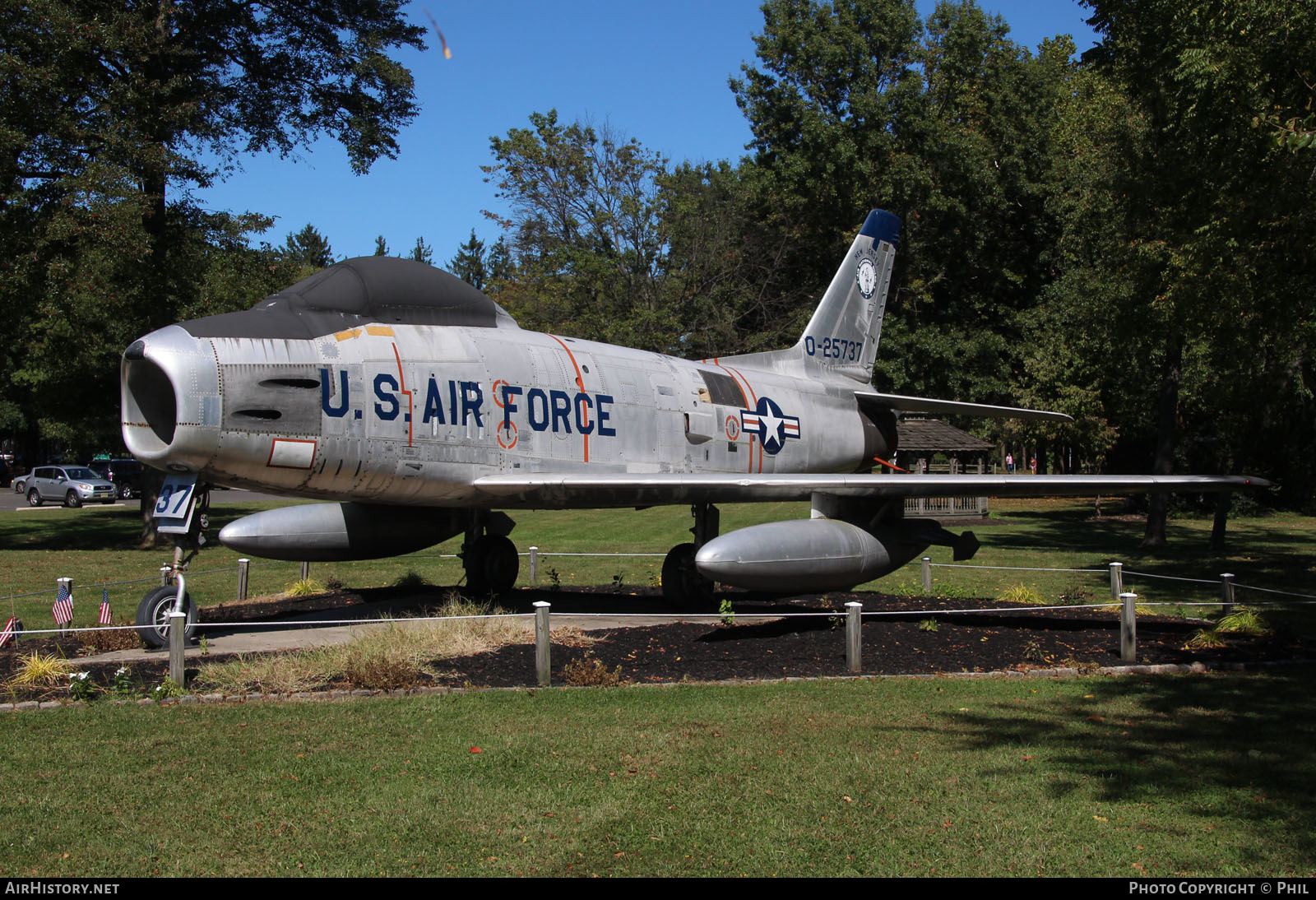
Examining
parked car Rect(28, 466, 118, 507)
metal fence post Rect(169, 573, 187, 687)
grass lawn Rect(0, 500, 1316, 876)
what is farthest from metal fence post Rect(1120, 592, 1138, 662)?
parked car Rect(28, 466, 118, 507)

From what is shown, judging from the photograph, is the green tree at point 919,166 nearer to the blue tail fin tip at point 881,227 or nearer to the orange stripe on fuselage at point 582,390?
the blue tail fin tip at point 881,227

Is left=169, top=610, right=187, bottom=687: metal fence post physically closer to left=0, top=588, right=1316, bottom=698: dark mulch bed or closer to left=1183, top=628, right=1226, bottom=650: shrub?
left=0, top=588, right=1316, bottom=698: dark mulch bed

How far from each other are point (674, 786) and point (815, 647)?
17.5ft

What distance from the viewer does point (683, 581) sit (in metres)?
14.6

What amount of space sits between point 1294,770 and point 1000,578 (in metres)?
13.7

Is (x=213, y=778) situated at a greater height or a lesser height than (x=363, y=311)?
lesser

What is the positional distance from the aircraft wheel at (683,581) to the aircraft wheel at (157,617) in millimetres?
6367

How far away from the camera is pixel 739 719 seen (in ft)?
27.4

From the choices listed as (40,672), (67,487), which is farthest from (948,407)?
(67,487)

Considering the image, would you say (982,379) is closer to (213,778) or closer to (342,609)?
(342,609)

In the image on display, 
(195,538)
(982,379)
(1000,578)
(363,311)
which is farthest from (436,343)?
(982,379)

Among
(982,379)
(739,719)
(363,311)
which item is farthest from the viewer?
(982,379)

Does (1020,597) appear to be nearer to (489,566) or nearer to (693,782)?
(489,566)

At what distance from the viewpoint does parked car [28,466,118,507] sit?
149 ft
